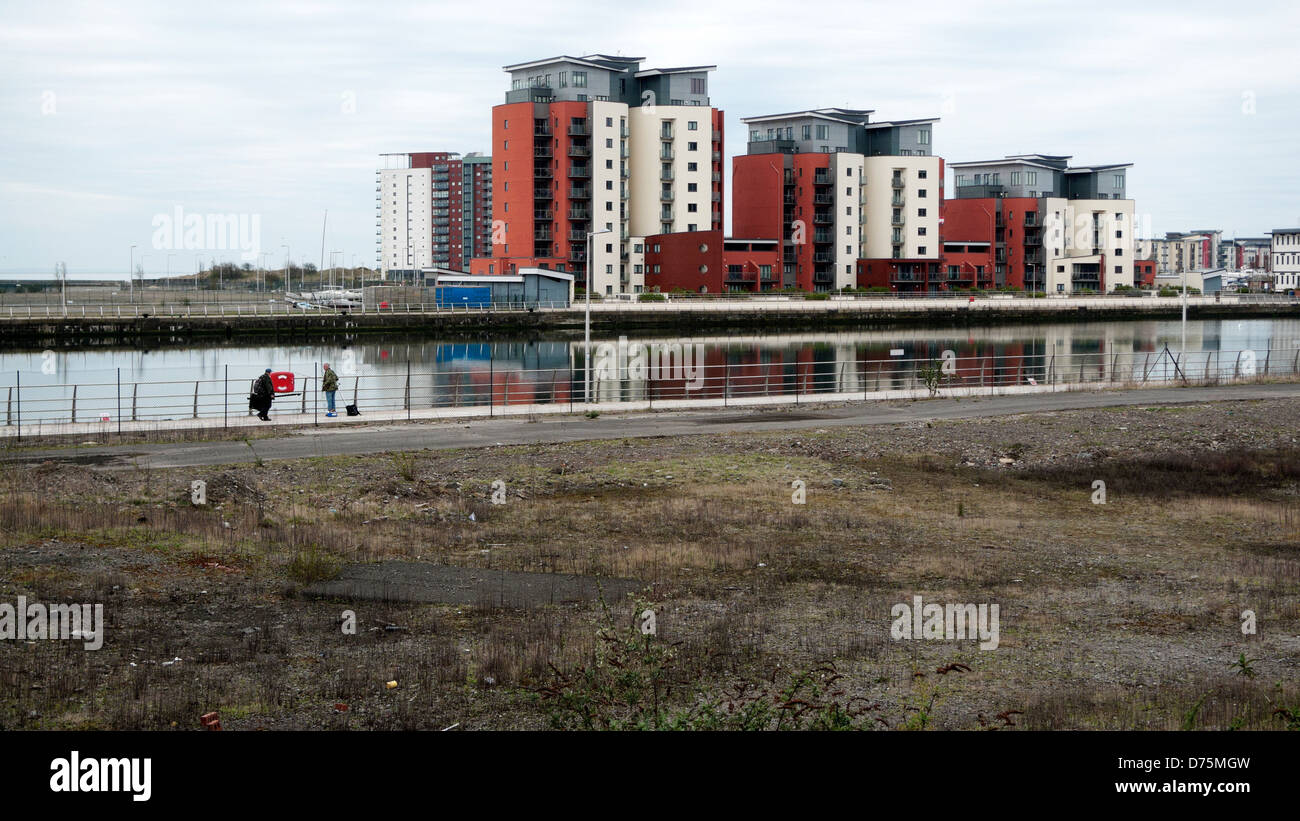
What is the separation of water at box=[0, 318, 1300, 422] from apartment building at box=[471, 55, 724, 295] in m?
20.2

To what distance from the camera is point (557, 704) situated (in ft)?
35.7

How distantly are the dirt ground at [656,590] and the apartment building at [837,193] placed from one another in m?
108

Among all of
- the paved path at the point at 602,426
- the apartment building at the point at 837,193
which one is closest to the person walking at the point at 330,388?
the paved path at the point at 602,426

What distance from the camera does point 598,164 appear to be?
118 m

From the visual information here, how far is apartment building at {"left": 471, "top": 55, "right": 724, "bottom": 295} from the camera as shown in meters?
118

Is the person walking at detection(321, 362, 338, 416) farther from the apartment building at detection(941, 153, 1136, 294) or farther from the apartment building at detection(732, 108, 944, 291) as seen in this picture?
the apartment building at detection(941, 153, 1136, 294)

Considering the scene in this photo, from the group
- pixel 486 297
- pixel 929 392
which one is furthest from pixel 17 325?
pixel 929 392

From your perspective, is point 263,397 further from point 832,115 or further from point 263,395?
point 832,115

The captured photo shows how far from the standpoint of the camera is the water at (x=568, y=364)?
173ft

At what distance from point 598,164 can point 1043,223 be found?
7245 cm

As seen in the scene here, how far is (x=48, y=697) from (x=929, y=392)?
40152 millimetres

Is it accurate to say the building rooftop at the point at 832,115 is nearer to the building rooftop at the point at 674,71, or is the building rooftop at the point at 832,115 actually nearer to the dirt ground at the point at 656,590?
the building rooftop at the point at 674,71

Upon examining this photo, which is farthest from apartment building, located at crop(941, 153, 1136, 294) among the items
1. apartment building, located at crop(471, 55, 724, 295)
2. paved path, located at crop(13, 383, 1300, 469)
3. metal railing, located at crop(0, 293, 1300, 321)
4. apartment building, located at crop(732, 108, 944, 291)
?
paved path, located at crop(13, 383, 1300, 469)
